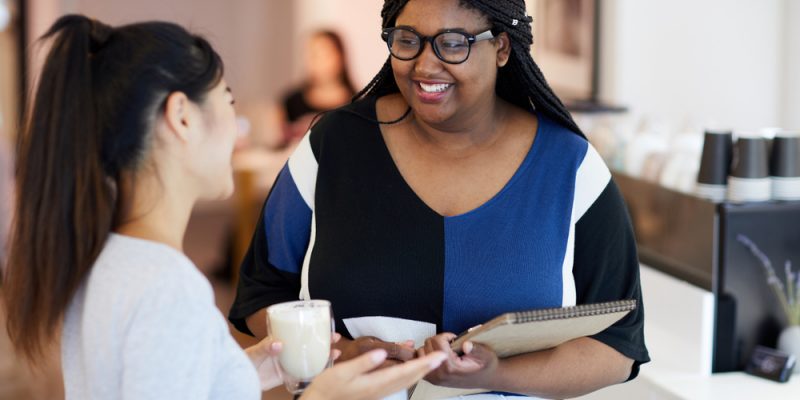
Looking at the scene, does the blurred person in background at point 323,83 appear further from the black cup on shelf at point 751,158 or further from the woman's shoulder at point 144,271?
the woman's shoulder at point 144,271

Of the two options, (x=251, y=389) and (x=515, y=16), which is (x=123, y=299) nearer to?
(x=251, y=389)

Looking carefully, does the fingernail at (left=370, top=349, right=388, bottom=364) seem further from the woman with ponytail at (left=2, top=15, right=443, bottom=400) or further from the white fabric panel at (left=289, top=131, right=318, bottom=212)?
the white fabric panel at (left=289, top=131, right=318, bottom=212)

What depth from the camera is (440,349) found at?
163 cm

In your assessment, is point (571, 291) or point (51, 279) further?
point (571, 291)

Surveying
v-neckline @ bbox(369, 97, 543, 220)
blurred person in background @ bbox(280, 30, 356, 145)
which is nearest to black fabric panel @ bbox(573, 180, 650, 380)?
v-neckline @ bbox(369, 97, 543, 220)

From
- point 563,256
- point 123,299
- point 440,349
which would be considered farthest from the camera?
point 563,256

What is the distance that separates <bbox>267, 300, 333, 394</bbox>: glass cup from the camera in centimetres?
153

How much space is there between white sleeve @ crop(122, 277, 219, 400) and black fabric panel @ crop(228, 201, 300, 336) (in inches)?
26.5

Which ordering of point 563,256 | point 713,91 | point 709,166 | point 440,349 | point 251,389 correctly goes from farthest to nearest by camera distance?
1. point 713,91
2. point 709,166
3. point 563,256
4. point 440,349
5. point 251,389

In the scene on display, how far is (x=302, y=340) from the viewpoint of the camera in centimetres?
153

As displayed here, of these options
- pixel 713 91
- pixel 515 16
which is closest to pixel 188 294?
pixel 515 16

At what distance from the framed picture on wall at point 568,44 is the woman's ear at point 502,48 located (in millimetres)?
2030

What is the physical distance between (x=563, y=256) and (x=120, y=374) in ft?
2.83

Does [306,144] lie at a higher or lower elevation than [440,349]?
higher
